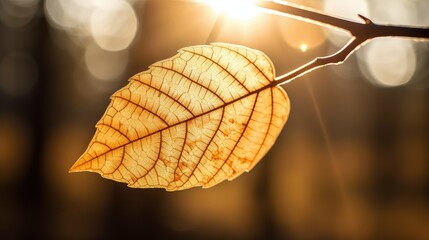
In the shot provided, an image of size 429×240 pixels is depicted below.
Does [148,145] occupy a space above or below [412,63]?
below

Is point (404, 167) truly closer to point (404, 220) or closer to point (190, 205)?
point (404, 220)

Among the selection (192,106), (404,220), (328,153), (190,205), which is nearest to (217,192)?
(190,205)

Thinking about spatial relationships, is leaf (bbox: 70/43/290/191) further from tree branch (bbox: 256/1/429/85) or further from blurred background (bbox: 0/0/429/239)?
blurred background (bbox: 0/0/429/239)

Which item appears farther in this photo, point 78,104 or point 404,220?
point 78,104

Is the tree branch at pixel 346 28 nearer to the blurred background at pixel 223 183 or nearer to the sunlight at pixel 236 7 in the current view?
the sunlight at pixel 236 7

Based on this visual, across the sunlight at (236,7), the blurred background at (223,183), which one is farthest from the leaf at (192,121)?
the blurred background at (223,183)

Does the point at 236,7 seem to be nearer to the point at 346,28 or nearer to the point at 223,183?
the point at 346,28
